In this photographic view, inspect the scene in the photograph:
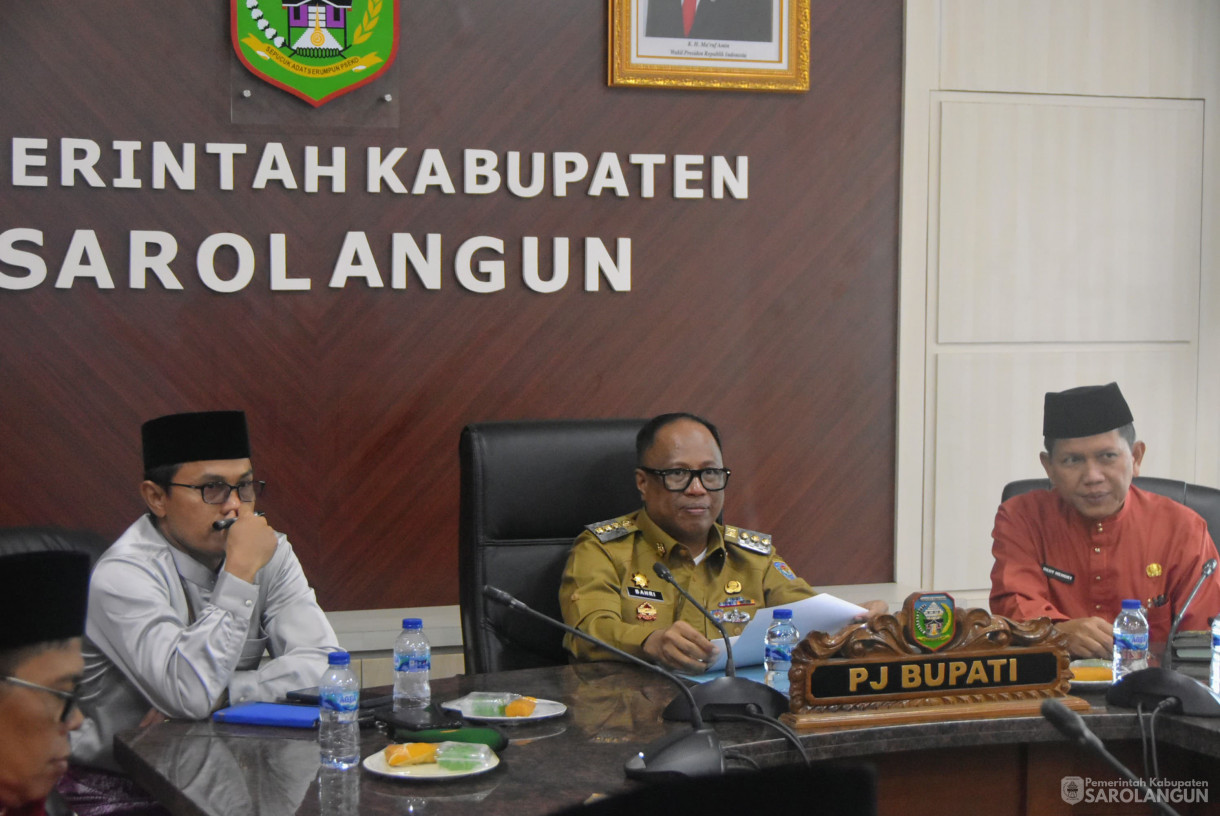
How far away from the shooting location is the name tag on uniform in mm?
2824

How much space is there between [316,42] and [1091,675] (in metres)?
2.48

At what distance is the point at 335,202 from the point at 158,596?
150 cm

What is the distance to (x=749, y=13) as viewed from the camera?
3.73 meters

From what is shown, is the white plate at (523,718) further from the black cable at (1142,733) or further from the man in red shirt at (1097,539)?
the man in red shirt at (1097,539)

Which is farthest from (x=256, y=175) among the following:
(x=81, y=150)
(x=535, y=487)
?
(x=535, y=487)

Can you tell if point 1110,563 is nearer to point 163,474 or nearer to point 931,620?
point 931,620

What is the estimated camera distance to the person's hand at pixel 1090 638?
2.41 m

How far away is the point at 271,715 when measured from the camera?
199 cm

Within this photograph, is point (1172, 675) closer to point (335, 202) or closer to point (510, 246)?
point (510, 246)

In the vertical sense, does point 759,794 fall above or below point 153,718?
above

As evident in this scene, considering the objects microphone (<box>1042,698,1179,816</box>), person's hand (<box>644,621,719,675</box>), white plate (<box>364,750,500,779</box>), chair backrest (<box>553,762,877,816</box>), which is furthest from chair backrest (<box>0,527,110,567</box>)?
chair backrest (<box>553,762,877,816</box>)

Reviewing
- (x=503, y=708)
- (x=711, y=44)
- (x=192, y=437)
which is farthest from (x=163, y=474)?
(x=711, y=44)

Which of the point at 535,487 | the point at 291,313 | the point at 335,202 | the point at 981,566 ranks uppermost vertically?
the point at 335,202

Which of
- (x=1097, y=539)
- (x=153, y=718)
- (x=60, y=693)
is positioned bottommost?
(x=153, y=718)
